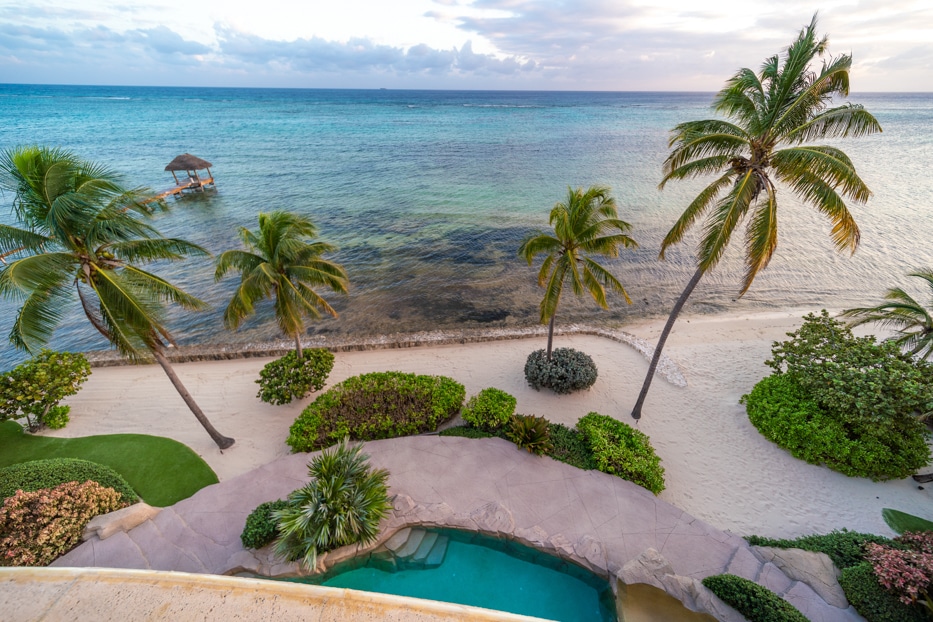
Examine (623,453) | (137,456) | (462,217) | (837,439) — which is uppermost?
(462,217)

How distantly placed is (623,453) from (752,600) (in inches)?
179

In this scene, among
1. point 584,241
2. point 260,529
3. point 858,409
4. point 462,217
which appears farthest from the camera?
point 462,217

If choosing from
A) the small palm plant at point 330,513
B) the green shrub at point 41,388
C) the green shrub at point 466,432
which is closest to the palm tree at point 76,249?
the small palm plant at point 330,513

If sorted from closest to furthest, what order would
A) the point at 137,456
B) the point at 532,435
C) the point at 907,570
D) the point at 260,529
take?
1. the point at 907,570
2. the point at 260,529
3. the point at 532,435
4. the point at 137,456

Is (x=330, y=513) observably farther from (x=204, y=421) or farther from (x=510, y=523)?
(x=204, y=421)

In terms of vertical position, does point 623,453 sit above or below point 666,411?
above

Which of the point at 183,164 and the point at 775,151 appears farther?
the point at 183,164

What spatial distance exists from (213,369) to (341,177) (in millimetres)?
36776

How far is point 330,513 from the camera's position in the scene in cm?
960

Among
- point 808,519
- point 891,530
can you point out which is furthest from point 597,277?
point 891,530

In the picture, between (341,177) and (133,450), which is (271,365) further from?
(341,177)

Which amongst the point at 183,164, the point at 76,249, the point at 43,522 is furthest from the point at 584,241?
the point at 183,164

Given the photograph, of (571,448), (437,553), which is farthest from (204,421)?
(571,448)

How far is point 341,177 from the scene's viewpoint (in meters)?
49.2
